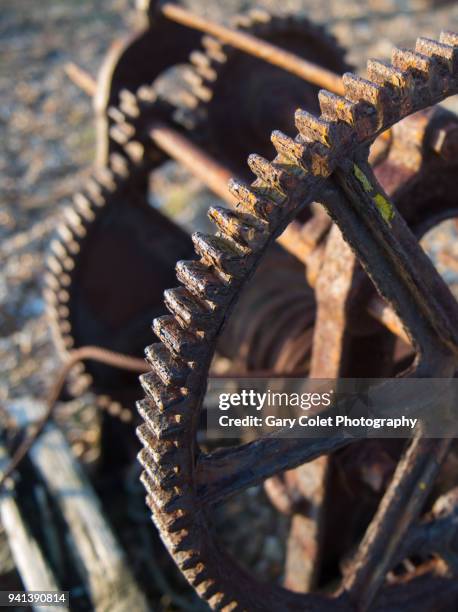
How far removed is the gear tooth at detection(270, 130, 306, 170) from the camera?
1.28 meters

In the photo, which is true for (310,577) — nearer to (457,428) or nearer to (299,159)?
(457,428)

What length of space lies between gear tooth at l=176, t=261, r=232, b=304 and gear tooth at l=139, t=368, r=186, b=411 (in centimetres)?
19

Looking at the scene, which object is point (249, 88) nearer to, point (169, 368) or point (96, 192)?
point (96, 192)

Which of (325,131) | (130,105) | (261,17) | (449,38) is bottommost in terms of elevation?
(325,131)

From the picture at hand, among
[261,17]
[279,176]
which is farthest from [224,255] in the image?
[261,17]

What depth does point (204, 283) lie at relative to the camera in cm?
129

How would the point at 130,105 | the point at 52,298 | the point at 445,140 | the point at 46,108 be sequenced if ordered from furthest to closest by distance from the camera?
the point at 46,108 < the point at 52,298 < the point at 130,105 < the point at 445,140

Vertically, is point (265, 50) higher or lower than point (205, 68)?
lower

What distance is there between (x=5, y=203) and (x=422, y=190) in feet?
12.8

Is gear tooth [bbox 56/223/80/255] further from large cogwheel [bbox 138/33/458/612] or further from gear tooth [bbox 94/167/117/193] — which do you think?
large cogwheel [bbox 138/33/458/612]

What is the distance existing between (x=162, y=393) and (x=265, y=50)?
1424 millimetres

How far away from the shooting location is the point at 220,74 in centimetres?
281

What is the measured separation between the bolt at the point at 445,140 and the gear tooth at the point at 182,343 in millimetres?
759

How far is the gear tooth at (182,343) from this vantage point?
131 centimetres
